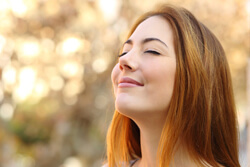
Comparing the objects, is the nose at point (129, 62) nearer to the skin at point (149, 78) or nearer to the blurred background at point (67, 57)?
the skin at point (149, 78)

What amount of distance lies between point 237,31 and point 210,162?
450 cm

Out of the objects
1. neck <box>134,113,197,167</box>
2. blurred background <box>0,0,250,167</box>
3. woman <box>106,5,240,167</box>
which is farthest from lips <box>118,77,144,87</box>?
blurred background <box>0,0,250,167</box>

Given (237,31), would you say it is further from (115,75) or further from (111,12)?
(115,75)

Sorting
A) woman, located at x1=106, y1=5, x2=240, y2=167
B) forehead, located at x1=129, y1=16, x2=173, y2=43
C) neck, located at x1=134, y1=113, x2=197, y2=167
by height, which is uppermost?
forehead, located at x1=129, y1=16, x2=173, y2=43

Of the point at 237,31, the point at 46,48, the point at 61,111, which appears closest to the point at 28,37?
the point at 46,48

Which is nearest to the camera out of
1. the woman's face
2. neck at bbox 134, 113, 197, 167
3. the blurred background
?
the woman's face

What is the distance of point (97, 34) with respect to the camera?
16.4ft

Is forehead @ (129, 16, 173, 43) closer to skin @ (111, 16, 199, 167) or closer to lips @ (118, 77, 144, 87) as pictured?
skin @ (111, 16, 199, 167)

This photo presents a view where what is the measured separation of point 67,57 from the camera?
16.5 ft

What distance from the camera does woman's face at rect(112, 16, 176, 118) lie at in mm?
1316

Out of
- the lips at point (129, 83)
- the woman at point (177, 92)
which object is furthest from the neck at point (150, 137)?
the lips at point (129, 83)

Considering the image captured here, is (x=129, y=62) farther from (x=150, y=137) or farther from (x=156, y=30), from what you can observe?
(x=150, y=137)

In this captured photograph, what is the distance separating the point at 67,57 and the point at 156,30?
12.3ft

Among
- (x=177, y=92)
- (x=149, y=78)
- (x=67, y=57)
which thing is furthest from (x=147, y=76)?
(x=67, y=57)
